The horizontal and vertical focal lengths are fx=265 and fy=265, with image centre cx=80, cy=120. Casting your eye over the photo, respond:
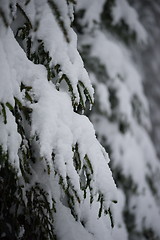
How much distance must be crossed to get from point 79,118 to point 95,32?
8.97 ft

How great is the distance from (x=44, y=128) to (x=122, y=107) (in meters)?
2.81

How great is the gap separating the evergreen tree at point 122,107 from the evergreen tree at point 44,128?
2.27m

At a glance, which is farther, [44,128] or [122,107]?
[122,107]

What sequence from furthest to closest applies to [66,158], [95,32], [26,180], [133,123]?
1. [133,123]
2. [95,32]
3. [26,180]
4. [66,158]

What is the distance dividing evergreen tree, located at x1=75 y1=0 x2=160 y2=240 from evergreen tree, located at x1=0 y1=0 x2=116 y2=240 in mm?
2265

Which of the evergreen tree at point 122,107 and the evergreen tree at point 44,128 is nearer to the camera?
the evergreen tree at point 44,128

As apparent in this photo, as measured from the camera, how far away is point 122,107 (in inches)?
152

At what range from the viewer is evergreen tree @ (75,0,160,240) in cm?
362

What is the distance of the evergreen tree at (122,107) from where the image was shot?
362cm

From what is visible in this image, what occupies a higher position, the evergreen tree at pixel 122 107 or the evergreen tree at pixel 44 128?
the evergreen tree at pixel 44 128

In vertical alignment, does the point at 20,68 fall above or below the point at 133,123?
above

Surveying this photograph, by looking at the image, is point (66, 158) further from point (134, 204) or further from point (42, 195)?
point (134, 204)

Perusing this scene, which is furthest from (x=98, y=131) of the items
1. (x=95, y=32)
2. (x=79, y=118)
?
(x=79, y=118)

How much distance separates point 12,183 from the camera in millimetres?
1262
